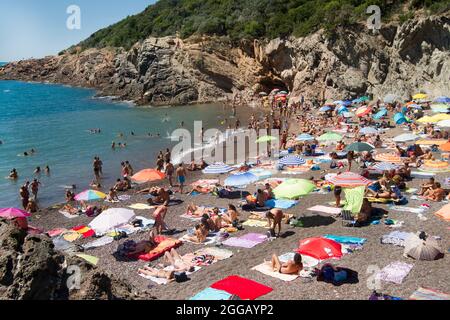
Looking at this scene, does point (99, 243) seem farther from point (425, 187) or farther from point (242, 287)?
point (425, 187)

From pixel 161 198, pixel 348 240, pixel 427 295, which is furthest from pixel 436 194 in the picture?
pixel 161 198

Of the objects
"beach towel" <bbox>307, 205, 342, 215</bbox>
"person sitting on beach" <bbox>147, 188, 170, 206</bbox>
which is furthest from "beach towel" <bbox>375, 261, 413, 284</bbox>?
"person sitting on beach" <bbox>147, 188, 170, 206</bbox>

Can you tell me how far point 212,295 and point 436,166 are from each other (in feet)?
44.7

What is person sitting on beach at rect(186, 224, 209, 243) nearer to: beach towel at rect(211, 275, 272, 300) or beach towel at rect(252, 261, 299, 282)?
beach towel at rect(252, 261, 299, 282)

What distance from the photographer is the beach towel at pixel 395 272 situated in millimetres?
9349

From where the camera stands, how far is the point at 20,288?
5.76 m

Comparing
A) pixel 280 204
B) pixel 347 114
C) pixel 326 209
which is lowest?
pixel 280 204

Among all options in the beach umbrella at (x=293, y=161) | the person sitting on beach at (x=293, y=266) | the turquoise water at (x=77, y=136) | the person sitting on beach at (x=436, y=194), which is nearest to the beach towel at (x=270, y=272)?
the person sitting on beach at (x=293, y=266)

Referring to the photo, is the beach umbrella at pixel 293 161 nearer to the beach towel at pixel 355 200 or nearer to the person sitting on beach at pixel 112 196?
the beach towel at pixel 355 200

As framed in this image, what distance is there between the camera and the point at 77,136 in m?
39.8

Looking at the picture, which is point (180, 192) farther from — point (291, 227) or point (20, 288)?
point (20, 288)

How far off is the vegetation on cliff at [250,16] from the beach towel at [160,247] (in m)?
33.8

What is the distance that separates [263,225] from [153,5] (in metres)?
88.5

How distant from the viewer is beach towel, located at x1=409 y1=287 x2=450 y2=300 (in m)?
8.28
